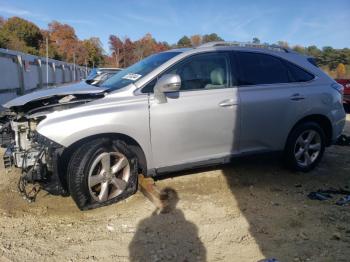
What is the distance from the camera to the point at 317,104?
5625 mm

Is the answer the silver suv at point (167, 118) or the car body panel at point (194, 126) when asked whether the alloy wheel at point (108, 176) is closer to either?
the silver suv at point (167, 118)

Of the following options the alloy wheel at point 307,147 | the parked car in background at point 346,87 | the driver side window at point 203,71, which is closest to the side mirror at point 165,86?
the driver side window at point 203,71

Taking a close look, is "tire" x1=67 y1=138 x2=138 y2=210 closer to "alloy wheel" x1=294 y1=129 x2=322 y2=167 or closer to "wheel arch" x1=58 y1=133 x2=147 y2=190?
"wheel arch" x1=58 y1=133 x2=147 y2=190

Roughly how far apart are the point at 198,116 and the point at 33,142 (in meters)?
1.89

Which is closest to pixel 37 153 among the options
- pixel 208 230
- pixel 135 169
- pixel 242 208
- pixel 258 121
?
pixel 135 169

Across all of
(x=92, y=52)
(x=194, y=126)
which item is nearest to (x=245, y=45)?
(x=194, y=126)

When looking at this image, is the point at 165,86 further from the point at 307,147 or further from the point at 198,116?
the point at 307,147

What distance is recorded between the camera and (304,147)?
5.77m

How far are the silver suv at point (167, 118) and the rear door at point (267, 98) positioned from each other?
0.01m

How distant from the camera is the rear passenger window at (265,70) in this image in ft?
17.0

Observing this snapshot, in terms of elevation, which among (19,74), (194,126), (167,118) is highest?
(19,74)

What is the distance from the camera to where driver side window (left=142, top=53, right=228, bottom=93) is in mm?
4777

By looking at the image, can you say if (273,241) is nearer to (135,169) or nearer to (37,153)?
(135,169)

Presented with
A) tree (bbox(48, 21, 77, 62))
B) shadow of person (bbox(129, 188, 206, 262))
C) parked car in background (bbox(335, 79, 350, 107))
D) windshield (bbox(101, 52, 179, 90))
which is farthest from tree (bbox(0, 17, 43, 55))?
shadow of person (bbox(129, 188, 206, 262))
